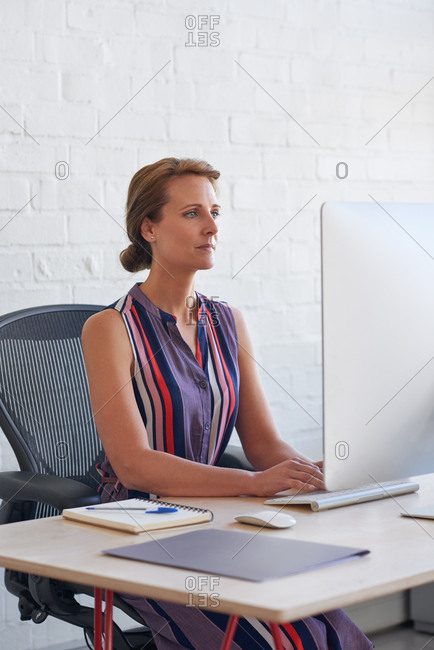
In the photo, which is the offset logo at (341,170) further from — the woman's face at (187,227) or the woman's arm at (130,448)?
the woman's arm at (130,448)

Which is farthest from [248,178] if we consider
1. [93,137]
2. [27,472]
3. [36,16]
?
[27,472]

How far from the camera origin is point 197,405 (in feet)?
5.82

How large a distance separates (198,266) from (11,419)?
486 mm

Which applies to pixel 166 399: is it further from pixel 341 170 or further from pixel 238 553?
pixel 341 170

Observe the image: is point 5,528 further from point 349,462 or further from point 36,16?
point 36,16

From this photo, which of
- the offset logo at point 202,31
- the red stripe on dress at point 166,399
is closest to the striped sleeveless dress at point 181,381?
the red stripe on dress at point 166,399

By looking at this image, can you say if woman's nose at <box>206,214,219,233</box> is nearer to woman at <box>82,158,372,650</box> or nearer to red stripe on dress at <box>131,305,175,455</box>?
woman at <box>82,158,372,650</box>

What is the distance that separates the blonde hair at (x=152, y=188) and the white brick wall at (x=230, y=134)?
1.24 feet

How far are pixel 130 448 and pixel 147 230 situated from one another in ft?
1.89

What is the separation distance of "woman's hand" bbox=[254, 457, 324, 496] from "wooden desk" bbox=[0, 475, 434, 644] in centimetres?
4

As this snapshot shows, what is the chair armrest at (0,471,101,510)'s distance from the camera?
4.84ft

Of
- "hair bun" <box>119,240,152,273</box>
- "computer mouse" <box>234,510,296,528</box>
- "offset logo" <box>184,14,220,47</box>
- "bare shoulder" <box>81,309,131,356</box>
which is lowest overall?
"computer mouse" <box>234,510,296,528</box>

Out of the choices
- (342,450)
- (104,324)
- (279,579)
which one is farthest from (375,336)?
(104,324)

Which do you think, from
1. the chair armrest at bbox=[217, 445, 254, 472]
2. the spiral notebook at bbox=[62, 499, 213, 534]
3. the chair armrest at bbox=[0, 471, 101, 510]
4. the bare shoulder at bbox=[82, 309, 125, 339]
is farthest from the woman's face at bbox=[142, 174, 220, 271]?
the spiral notebook at bbox=[62, 499, 213, 534]
